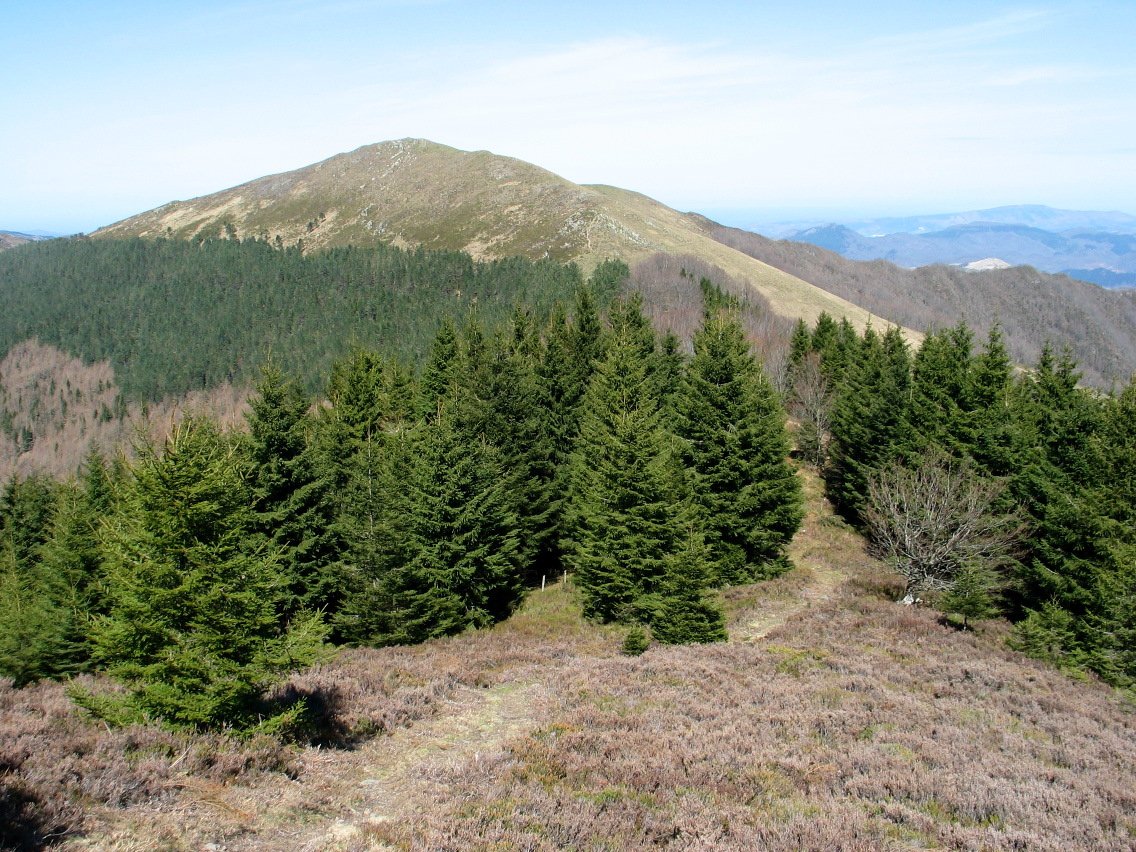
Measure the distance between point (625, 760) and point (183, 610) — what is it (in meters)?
8.40

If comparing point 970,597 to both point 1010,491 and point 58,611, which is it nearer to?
point 1010,491

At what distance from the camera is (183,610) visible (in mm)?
11375

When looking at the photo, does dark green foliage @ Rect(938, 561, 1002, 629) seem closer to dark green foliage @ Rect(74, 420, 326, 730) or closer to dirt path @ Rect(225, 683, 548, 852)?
dirt path @ Rect(225, 683, 548, 852)

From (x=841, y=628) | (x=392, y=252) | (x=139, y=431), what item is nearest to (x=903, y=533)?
(x=841, y=628)

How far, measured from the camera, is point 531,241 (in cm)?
17438

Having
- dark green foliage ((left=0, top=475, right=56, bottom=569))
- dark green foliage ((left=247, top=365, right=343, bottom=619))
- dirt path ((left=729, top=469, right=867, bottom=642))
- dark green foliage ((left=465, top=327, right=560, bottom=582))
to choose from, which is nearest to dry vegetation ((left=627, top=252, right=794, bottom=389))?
dirt path ((left=729, top=469, right=867, bottom=642))

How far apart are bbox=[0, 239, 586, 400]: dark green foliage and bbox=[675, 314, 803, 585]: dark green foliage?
268ft

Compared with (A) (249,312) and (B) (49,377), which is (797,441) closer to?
(A) (249,312)

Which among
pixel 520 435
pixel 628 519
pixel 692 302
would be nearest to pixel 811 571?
pixel 628 519

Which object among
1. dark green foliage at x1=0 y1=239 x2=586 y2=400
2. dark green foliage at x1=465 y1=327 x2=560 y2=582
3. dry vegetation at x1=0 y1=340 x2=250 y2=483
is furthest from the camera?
dry vegetation at x1=0 y1=340 x2=250 y2=483

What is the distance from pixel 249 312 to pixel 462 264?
61.1 metres

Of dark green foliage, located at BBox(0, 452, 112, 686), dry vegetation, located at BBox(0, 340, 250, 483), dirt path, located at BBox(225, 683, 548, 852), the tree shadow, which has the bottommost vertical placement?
dry vegetation, located at BBox(0, 340, 250, 483)

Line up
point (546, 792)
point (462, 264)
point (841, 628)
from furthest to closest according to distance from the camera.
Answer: point (462, 264) → point (841, 628) → point (546, 792)

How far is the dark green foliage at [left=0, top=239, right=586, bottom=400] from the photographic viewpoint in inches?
5271
